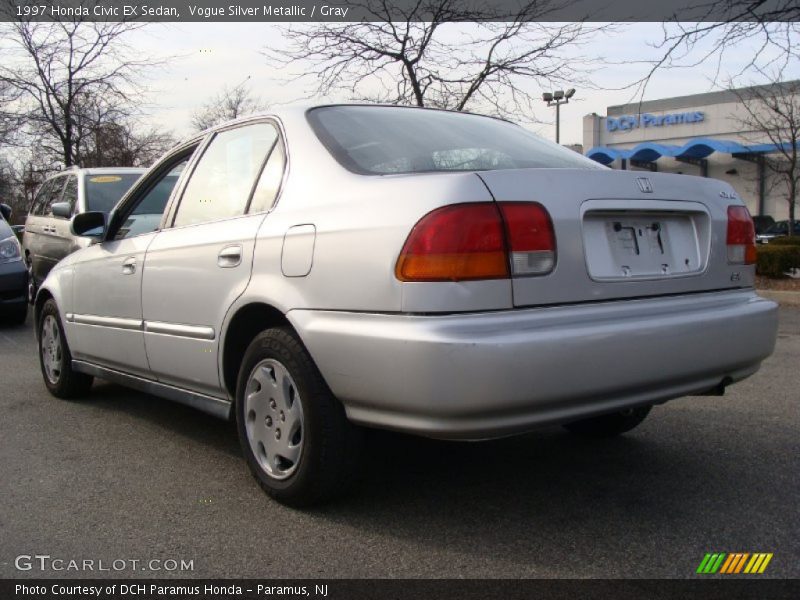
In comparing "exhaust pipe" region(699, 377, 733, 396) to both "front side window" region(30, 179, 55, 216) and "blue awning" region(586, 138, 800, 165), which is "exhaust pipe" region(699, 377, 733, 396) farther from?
"blue awning" region(586, 138, 800, 165)

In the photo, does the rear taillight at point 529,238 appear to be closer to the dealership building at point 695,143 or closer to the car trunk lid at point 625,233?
the car trunk lid at point 625,233

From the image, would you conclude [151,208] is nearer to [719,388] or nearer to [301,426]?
[301,426]

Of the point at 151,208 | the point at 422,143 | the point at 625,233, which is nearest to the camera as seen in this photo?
the point at 625,233

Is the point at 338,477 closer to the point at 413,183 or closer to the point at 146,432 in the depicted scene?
the point at 413,183

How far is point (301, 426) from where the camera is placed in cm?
292

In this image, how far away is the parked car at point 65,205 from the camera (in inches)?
340

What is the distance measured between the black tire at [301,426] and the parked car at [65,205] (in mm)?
5422

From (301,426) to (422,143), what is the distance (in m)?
1.27

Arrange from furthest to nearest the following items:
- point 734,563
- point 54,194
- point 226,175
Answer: point 54,194 → point 226,175 → point 734,563

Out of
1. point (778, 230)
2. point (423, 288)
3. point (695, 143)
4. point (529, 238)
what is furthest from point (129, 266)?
point (695, 143)

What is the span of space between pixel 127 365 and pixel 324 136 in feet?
5.95

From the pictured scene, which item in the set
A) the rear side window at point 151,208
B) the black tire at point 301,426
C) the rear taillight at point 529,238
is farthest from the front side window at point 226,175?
the rear taillight at point 529,238

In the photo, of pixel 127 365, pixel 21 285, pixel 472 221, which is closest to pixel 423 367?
pixel 472 221

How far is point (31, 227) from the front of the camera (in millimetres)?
10039
